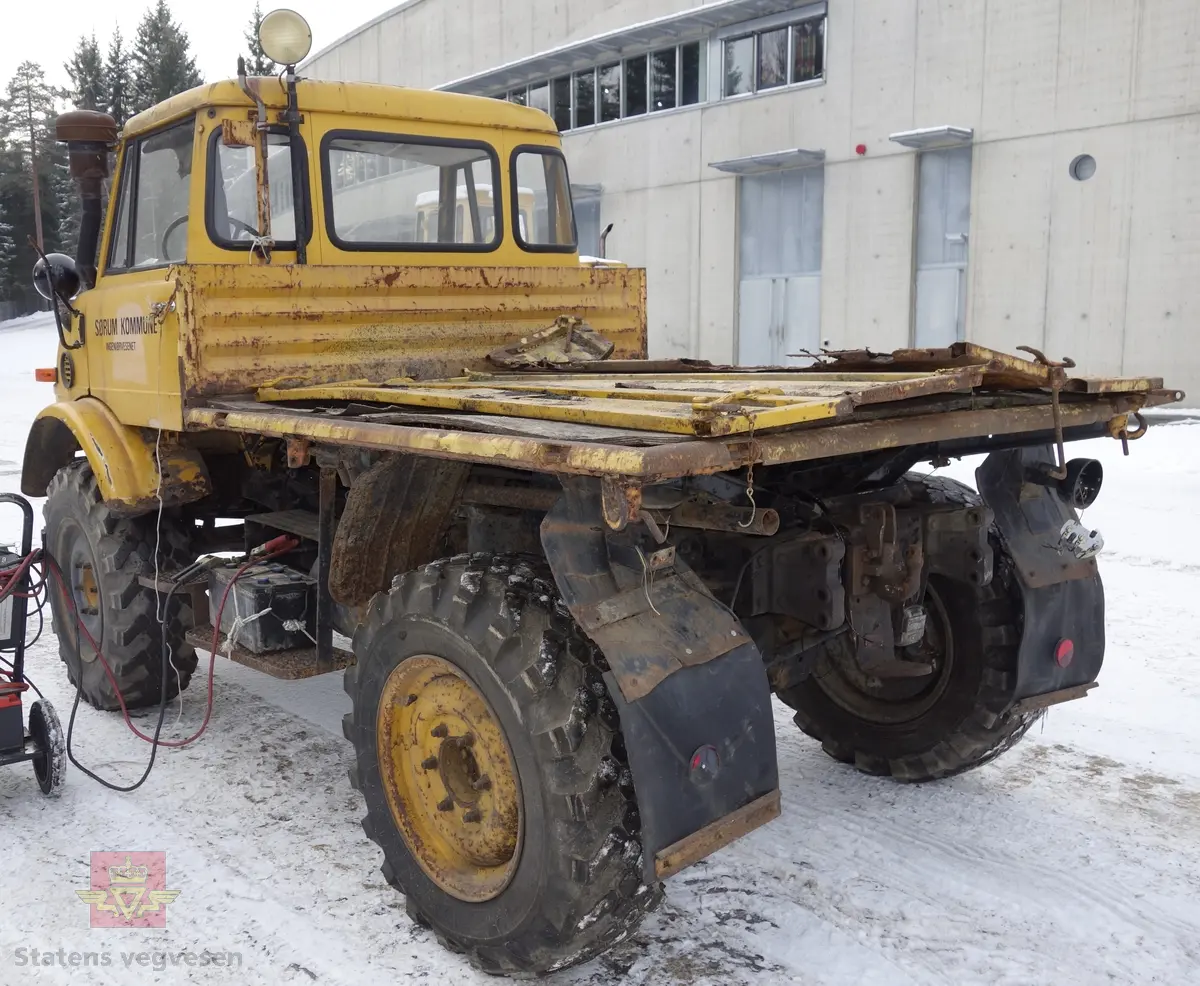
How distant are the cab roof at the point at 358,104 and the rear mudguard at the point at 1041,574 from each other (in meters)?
2.83

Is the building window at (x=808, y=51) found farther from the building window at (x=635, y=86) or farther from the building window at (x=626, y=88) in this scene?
the building window at (x=635, y=86)

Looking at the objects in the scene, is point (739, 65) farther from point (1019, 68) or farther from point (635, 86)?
point (1019, 68)

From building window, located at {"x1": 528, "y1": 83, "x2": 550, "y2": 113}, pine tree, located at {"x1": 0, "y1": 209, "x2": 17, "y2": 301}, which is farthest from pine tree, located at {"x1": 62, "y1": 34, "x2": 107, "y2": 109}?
building window, located at {"x1": 528, "y1": 83, "x2": 550, "y2": 113}

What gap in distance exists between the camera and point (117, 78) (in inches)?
2438

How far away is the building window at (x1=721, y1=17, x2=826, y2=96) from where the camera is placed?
1973 cm

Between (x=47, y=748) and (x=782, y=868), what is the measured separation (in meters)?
2.74

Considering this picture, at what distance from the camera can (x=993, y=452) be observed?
3871 millimetres

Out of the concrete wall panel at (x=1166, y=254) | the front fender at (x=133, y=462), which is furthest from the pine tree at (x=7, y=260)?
the front fender at (x=133, y=462)

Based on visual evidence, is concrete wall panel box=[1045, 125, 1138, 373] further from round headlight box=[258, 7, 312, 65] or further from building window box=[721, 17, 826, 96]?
round headlight box=[258, 7, 312, 65]

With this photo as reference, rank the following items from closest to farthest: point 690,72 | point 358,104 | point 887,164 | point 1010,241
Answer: point 358,104 < point 1010,241 < point 887,164 < point 690,72

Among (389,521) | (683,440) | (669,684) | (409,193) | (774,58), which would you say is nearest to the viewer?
(683,440)

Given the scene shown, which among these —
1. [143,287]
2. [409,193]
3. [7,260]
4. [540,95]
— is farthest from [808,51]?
[7,260]

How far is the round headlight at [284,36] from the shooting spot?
445 centimetres

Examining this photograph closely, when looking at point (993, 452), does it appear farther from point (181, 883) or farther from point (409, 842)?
point (181, 883)
